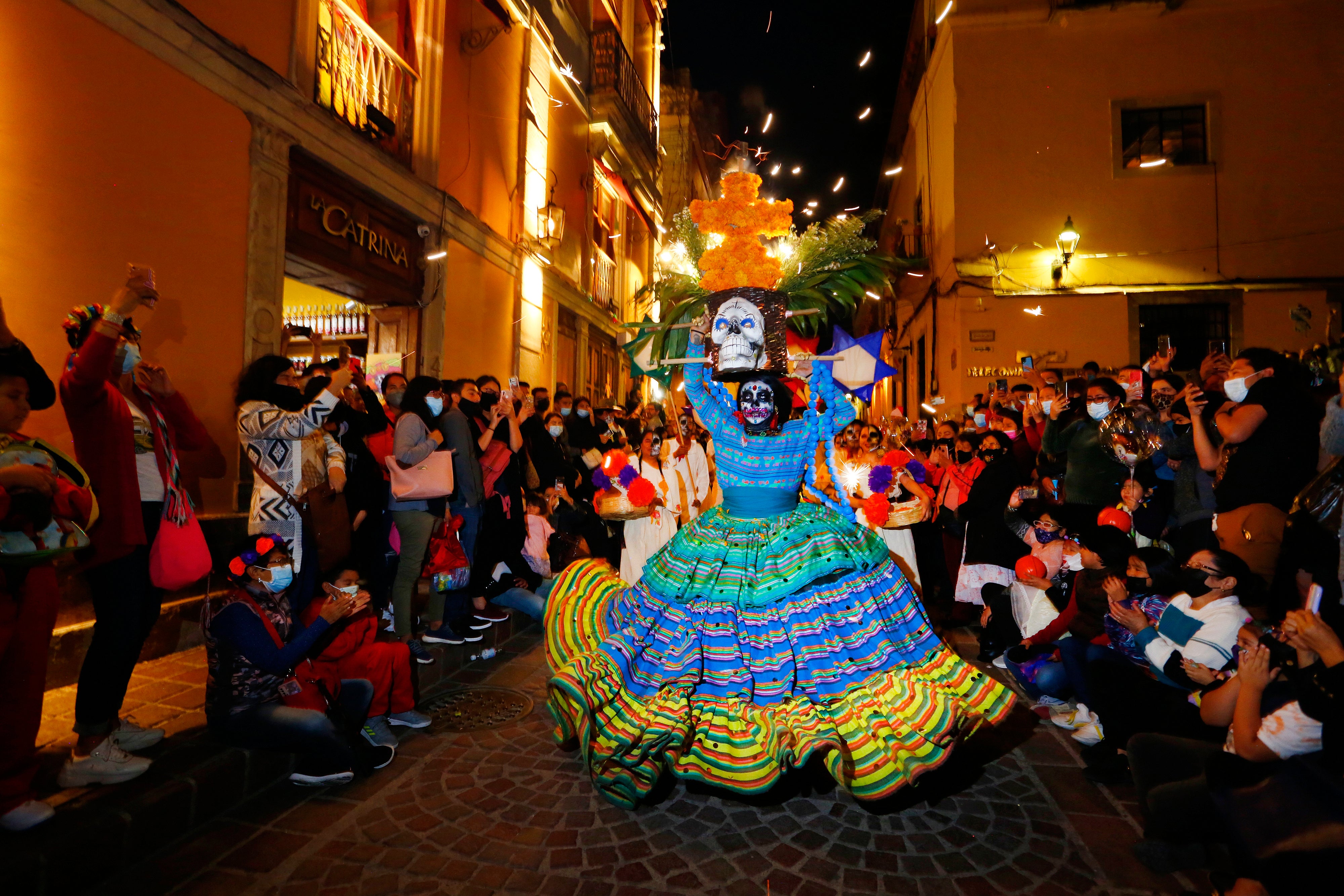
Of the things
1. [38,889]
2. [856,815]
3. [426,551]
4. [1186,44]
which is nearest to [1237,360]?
[856,815]

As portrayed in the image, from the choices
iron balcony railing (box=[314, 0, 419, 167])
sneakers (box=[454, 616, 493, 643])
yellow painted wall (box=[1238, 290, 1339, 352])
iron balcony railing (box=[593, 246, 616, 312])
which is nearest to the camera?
sneakers (box=[454, 616, 493, 643])

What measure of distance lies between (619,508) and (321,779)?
9.14 feet

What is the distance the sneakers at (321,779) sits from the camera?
3523 millimetres

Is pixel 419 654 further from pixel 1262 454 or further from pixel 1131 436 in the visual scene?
pixel 1262 454

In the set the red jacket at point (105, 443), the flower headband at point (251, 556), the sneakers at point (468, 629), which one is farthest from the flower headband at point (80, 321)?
the sneakers at point (468, 629)

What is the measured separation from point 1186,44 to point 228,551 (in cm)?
1729

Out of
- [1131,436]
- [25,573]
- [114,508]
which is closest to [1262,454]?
[1131,436]

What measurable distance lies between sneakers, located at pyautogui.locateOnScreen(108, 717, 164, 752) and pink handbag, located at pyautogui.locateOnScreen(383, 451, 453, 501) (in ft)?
6.83

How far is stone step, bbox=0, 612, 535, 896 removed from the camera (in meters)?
2.60

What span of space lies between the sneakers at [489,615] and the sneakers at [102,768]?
10.1 ft

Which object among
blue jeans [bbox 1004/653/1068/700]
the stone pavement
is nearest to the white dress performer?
the stone pavement

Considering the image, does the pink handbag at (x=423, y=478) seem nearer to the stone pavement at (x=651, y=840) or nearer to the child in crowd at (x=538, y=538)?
the child in crowd at (x=538, y=538)

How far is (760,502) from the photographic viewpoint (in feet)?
11.9

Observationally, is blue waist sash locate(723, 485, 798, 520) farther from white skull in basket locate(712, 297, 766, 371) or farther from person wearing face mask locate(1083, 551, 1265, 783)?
person wearing face mask locate(1083, 551, 1265, 783)
